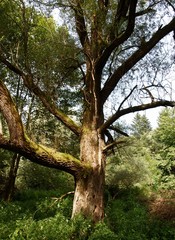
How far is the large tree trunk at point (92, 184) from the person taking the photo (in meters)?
4.92

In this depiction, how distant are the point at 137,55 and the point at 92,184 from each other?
2.90 meters

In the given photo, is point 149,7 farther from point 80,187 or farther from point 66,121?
point 80,187

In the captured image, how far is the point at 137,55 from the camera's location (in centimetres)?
592

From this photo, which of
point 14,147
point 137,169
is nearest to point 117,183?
point 137,169

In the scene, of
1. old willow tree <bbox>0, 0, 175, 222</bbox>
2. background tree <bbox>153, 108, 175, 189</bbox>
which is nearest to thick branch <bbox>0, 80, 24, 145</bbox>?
old willow tree <bbox>0, 0, 175, 222</bbox>

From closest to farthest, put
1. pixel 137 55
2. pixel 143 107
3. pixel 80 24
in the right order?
pixel 143 107, pixel 137 55, pixel 80 24

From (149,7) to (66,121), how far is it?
3137 millimetres

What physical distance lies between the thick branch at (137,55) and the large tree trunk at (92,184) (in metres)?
1.19

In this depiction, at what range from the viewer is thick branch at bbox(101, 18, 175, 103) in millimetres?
5818

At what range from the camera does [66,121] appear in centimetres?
588

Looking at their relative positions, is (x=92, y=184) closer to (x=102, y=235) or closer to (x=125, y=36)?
(x=102, y=235)

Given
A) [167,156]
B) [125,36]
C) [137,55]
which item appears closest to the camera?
[125,36]

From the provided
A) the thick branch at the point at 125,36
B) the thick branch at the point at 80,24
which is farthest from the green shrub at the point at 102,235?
the thick branch at the point at 80,24

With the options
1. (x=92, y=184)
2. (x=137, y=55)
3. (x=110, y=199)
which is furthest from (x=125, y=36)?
(x=110, y=199)
